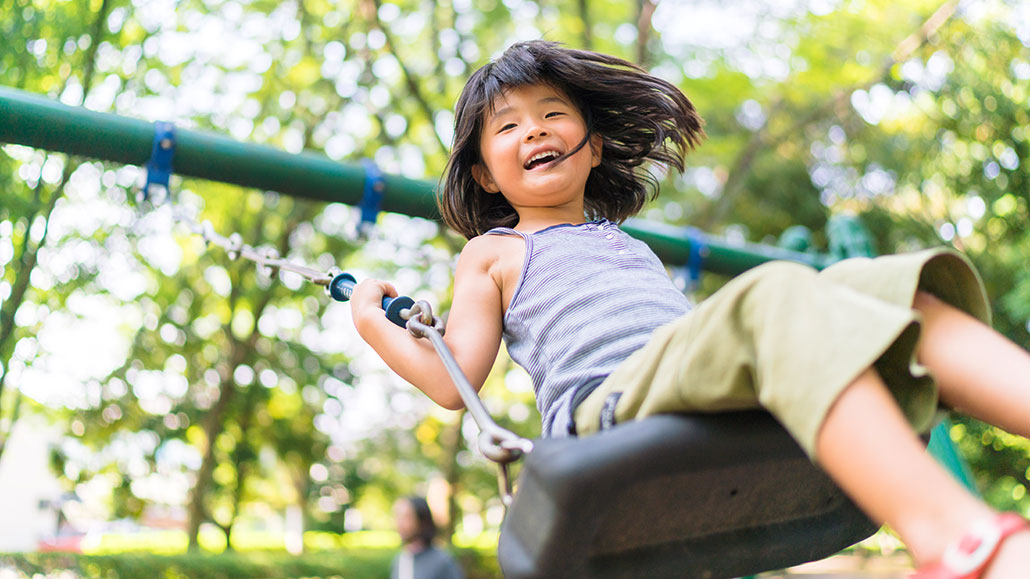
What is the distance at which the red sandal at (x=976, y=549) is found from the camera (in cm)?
85

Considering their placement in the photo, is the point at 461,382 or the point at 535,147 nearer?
the point at 461,382

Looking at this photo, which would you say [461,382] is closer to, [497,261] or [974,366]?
[497,261]

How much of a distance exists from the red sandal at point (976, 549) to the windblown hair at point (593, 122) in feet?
3.69

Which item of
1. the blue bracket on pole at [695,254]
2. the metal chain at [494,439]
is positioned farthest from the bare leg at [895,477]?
the blue bracket on pole at [695,254]

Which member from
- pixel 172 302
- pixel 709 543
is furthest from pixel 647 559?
pixel 172 302

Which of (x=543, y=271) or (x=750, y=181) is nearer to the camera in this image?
(x=543, y=271)

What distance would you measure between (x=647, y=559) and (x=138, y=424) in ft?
33.6

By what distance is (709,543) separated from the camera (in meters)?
1.25

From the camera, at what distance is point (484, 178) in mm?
1973

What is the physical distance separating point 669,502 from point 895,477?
32cm

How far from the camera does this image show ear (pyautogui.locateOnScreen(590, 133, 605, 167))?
2022 millimetres

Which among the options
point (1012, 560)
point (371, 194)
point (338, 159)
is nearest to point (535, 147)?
point (1012, 560)

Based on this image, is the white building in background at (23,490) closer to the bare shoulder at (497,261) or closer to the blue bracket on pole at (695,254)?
the blue bracket on pole at (695,254)

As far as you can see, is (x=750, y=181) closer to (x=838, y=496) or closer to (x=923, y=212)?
(x=923, y=212)
